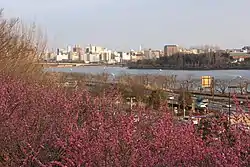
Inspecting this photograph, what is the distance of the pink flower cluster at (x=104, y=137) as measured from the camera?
4.11m

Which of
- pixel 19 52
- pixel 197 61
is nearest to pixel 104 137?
pixel 19 52

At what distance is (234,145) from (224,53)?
4382 inches

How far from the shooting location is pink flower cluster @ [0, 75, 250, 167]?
4113mm

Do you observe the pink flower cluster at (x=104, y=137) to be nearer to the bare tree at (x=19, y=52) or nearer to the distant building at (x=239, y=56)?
the bare tree at (x=19, y=52)

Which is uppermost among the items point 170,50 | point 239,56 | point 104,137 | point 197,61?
point 170,50

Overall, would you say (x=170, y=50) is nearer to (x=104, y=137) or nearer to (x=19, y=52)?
(x=19, y=52)

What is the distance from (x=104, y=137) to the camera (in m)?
4.50

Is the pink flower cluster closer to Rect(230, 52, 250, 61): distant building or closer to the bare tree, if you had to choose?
the bare tree

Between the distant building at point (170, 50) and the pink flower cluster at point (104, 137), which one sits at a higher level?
the distant building at point (170, 50)

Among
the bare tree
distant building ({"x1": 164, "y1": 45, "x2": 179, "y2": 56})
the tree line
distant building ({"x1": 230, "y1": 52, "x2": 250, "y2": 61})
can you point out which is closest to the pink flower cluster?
the bare tree

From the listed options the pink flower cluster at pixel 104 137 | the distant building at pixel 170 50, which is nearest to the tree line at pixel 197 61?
the distant building at pixel 170 50

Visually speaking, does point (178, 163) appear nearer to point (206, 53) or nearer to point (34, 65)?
point (34, 65)

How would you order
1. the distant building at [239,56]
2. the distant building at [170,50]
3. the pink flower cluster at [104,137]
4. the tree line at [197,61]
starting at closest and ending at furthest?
the pink flower cluster at [104,137], the distant building at [239,56], the tree line at [197,61], the distant building at [170,50]

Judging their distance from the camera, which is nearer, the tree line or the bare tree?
the bare tree
